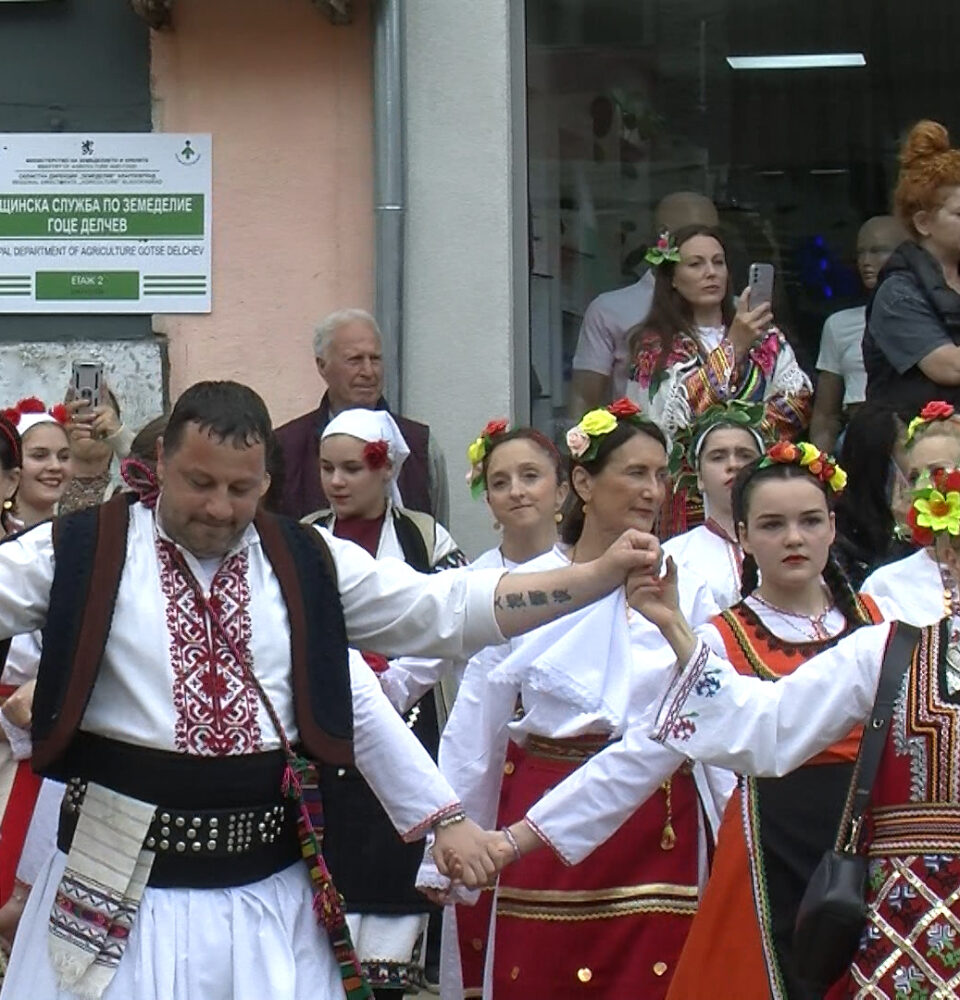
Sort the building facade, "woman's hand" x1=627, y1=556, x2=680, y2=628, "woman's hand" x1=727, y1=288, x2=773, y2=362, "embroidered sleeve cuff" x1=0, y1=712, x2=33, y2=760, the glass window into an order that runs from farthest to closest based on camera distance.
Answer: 1. the glass window
2. the building facade
3. "woman's hand" x1=727, y1=288, x2=773, y2=362
4. "embroidered sleeve cuff" x1=0, y1=712, x2=33, y2=760
5. "woman's hand" x1=627, y1=556, x2=680, y2=628

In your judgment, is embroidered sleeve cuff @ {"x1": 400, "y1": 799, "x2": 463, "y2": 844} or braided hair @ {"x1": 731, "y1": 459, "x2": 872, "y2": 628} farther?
braided hair @ {"x1": 731, "y1": 459, "x2": 872, "y2": 628}

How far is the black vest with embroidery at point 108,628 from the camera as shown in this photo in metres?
4.38

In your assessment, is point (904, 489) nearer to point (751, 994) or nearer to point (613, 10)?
point (751, 994)

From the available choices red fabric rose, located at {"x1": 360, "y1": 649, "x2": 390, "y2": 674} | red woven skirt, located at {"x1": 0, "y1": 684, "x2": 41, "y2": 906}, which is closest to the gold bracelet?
red woven skirt, located at {"x1": 0, "y1": 684, "x2": 41, "y2": 906}

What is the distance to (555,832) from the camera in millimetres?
5480

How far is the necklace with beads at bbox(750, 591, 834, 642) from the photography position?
5410 millimetres

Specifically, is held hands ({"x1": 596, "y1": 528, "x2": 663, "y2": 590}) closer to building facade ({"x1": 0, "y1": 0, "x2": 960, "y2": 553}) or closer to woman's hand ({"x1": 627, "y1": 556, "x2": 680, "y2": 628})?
woman's hand ({"x1": 627, "y1": 556, "x2": 680, "y2": 628})

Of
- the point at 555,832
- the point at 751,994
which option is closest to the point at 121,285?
the point at 555,832

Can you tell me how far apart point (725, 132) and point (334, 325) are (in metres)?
2.60

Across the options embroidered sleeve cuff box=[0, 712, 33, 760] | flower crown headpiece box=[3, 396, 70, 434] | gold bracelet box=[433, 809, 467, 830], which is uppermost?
flower crown headpiece box=[3, 396, 70, 434]

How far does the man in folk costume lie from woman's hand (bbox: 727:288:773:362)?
3.14 meters

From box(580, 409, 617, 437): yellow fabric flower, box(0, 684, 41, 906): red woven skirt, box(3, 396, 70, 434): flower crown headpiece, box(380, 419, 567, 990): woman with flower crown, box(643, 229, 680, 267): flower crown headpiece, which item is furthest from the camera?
box(643, 229, 680, 267): flower crown headpiece

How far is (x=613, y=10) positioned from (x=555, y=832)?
472cm

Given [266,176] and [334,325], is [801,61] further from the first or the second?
[334,325]
